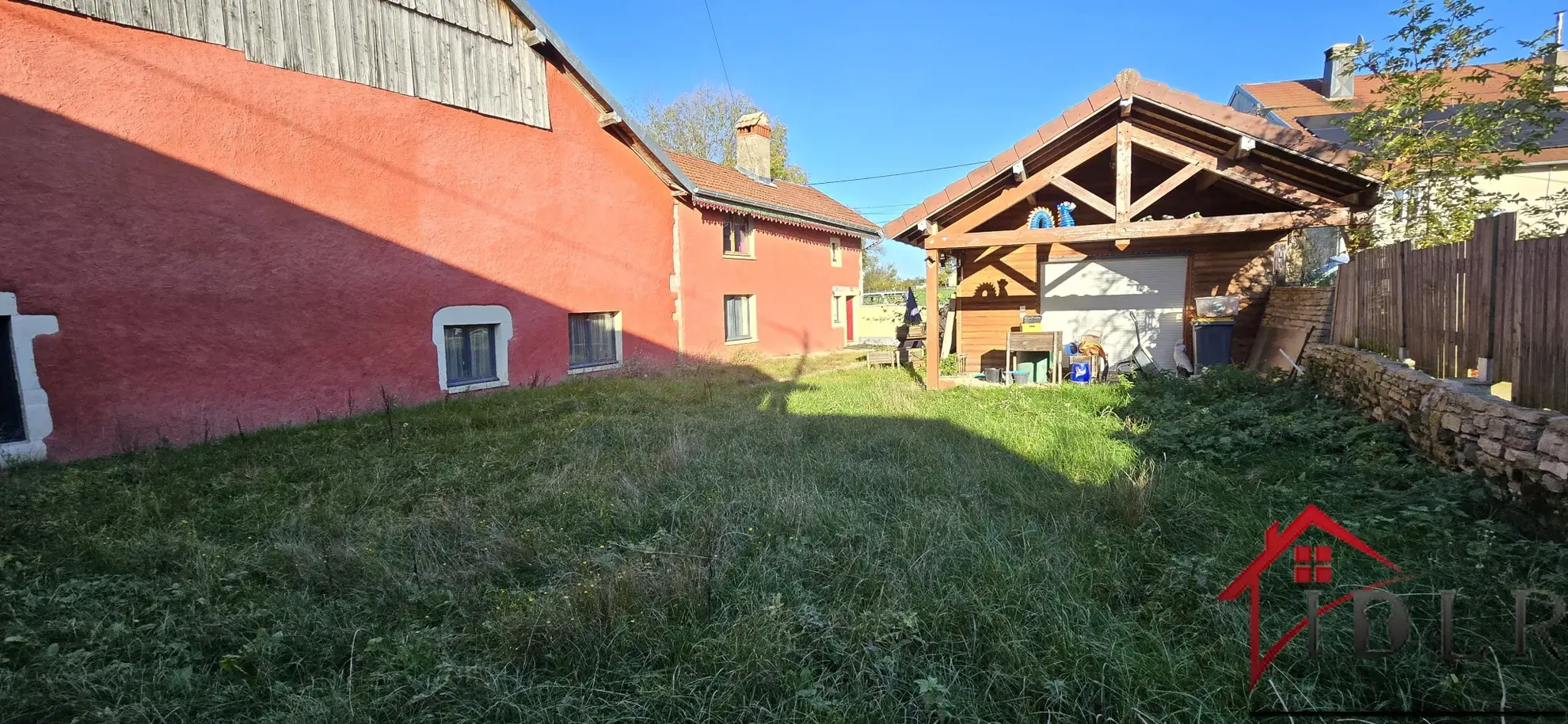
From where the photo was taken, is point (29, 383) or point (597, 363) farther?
point (597, 363)

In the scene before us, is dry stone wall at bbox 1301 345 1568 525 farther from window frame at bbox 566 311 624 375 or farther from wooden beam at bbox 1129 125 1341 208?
window frame at bbox 566 311 624 375

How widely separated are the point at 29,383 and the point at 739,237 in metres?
11.5

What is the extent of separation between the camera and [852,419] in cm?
726

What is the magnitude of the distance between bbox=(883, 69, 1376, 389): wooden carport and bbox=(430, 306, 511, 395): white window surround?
19.9ft

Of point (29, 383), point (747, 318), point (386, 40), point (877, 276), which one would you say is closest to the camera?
point (29, 383)

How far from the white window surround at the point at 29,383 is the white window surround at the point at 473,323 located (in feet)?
12.2

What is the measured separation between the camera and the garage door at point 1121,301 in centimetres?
1015

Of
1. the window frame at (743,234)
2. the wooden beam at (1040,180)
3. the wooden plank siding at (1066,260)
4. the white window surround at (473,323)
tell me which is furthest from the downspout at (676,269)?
the wooden beam at (1040,180)

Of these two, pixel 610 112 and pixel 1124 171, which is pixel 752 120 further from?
pixel 1124 171

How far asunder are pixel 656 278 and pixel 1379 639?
11.9 m

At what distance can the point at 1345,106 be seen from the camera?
26.4 ft

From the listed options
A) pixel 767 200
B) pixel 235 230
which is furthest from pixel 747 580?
pixel 767 200

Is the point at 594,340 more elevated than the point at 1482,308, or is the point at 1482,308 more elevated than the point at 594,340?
the point at 1482,308

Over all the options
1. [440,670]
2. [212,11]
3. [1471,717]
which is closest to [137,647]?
[440,670]
